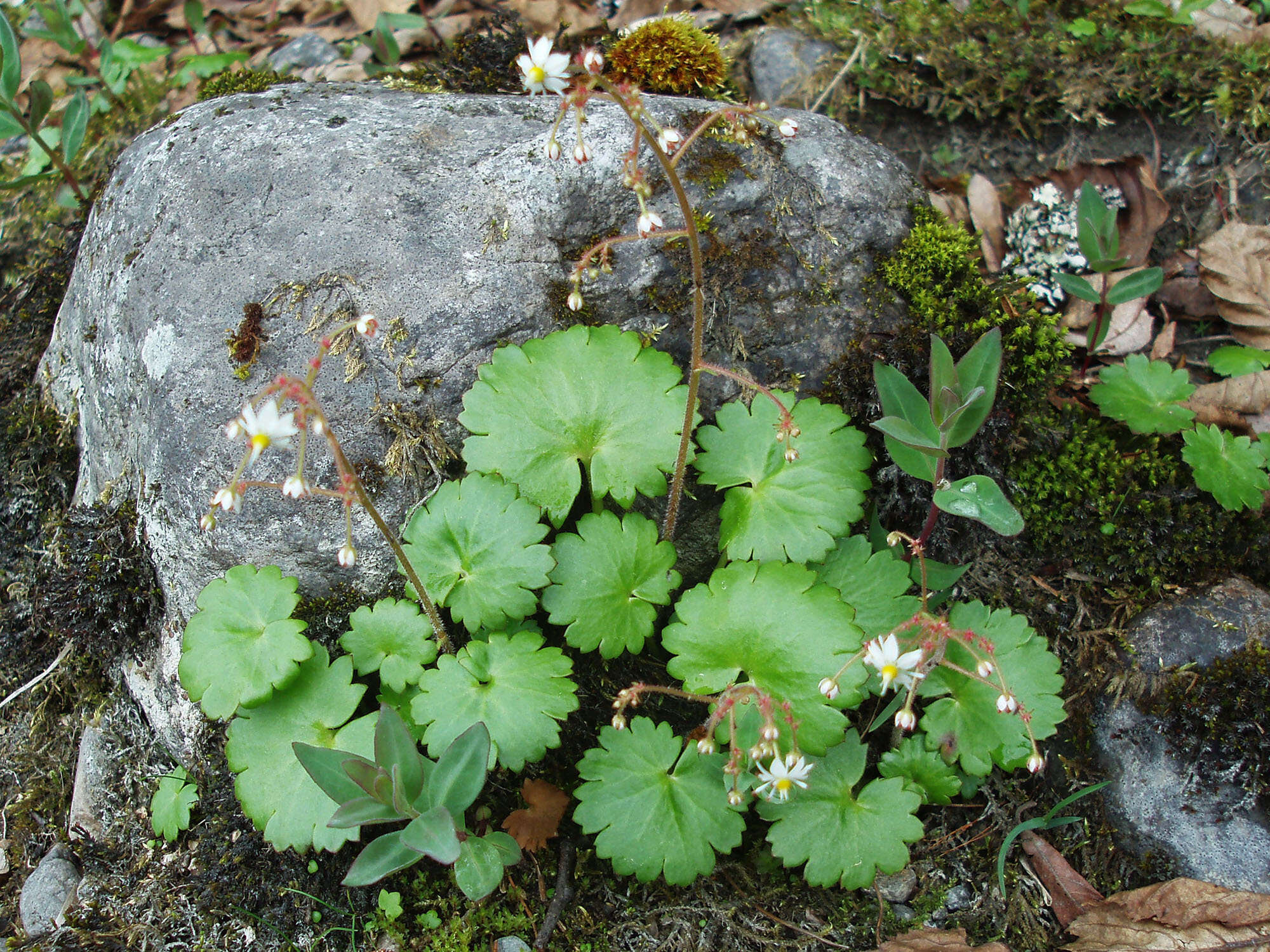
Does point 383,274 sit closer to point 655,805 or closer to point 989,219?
point 655,805

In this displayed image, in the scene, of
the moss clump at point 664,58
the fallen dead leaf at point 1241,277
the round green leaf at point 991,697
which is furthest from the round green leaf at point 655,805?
the fallen dead leaf at point 1241,277

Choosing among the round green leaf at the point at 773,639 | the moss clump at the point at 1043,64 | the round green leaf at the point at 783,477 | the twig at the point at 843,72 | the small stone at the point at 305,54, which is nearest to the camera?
the round green leaf at the point at 773,639

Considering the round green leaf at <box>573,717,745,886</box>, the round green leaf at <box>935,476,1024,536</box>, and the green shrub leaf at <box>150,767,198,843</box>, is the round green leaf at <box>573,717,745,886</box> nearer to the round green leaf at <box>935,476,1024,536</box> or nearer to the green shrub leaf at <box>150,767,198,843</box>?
the round green leaf at <box>935,476,1024,536</box>

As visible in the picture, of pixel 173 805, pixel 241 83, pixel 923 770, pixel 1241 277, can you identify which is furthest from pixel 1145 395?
pixel 241 83

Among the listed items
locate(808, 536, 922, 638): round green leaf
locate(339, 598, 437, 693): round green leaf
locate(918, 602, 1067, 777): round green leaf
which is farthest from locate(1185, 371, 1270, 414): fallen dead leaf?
locate(339, 598, 437, 693): round green leaf

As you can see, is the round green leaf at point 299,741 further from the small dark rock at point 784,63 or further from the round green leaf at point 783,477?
the small dark rock at point 784,63
